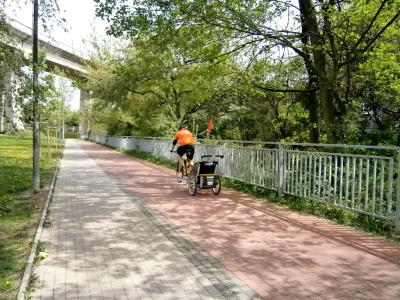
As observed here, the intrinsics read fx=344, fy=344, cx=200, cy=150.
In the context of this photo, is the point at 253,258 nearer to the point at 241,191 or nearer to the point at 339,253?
the point at 339,253

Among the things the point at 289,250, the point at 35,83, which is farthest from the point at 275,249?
the point at 35,83

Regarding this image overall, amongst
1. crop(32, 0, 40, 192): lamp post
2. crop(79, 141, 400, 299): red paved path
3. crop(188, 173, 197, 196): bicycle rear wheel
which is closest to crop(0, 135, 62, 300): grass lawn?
crop(32, 0, 40, 192): lamp post

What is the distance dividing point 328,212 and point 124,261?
4.07 metres

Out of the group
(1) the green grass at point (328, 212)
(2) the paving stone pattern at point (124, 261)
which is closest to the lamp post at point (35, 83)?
(2) the paving stone pattern at point (124, 261)

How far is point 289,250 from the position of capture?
15.3 feet

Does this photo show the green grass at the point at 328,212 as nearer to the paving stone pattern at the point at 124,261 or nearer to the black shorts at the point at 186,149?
the black shorts at the point at 186,149

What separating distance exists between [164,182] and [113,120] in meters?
23.0

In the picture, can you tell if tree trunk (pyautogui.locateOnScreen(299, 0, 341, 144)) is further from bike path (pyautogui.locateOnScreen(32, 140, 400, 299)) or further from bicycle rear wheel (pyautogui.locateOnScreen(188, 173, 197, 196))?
bicycle rear wheel (pyautogui.locateOnScreen(188, 173, 197, 196))

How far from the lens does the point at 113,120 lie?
3262 centimetres

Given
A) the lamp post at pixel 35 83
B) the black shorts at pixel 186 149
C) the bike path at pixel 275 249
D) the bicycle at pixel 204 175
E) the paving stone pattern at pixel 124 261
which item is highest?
the lamp post at pixel 35 83

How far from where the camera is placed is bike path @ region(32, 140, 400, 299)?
139 inches

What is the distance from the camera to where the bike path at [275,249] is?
3543 mm

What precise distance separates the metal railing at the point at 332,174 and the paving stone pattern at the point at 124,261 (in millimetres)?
2913

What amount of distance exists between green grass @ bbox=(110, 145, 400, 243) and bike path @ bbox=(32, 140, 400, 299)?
0.72 feet
